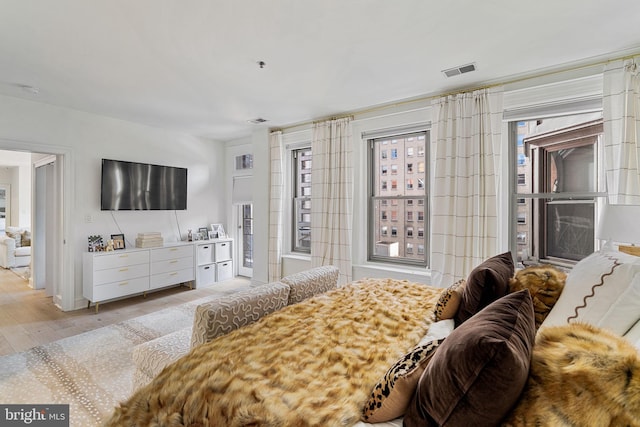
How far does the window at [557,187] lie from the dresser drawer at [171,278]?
452 cm

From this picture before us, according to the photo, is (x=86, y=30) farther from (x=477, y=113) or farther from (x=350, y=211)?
(x=477, y=113)

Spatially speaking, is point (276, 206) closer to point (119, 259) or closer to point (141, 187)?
point (141, 187)

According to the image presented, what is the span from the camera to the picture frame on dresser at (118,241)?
167 inches

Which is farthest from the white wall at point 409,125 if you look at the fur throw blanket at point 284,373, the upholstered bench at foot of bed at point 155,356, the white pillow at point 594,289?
the upholstered bench at foot of bed at point 155,356

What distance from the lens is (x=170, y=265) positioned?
465 cm

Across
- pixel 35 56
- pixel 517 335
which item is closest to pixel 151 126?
pixel 35 56

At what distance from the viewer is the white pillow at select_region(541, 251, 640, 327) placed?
47.6 inches

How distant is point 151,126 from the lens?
477 cm

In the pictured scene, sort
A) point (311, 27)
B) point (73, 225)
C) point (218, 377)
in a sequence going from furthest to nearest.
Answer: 1. point (73, 225)
2. point (311, 27)
3. point (218, 377)

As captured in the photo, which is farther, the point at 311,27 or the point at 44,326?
the point at 44,326

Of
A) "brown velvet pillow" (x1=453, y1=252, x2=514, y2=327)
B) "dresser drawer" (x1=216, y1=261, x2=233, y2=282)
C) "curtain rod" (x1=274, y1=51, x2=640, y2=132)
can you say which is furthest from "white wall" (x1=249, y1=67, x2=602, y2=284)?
"brown velvet pillow" (x1=453, y1=252, x2=514, y2=327)

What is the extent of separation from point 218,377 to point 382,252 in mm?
3203

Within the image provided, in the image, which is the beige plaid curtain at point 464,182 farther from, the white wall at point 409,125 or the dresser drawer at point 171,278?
Answer: the dresser drawer at point 171,278

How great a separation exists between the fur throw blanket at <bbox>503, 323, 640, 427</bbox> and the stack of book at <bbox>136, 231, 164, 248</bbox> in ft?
15.6
